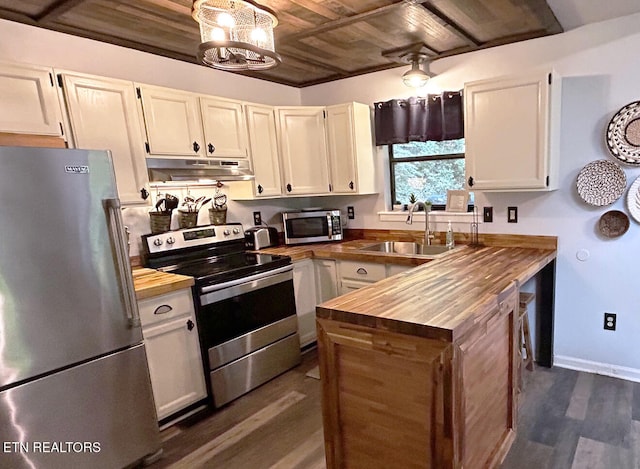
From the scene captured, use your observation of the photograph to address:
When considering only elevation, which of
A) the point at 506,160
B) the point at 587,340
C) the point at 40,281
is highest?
the point at 506,160

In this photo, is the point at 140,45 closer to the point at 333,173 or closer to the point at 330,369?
the point at 333,173

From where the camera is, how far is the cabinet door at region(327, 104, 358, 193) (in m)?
3.28

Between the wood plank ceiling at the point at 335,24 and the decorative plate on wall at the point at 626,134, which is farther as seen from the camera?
the decorative plate on wall at the point at 626,134

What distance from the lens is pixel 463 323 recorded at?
1.35m

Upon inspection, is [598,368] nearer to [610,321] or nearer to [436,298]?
[610,321]

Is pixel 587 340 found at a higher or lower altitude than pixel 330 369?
lower

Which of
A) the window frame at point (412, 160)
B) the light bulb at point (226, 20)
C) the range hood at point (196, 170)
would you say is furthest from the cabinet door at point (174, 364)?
the window frame at point (412, 160)

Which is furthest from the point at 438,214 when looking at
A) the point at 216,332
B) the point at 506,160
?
the point at 216,332

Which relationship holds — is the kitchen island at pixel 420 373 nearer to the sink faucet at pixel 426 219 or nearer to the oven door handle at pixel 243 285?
the oven door handle at pixel 243 285

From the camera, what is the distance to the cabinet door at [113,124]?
2.18 meters

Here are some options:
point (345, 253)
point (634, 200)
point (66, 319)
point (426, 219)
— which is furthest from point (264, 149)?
point (634, 200)

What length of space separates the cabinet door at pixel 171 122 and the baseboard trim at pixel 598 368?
10.00 ft

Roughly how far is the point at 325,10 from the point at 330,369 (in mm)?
1854

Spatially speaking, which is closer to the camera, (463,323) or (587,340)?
(463,323)
